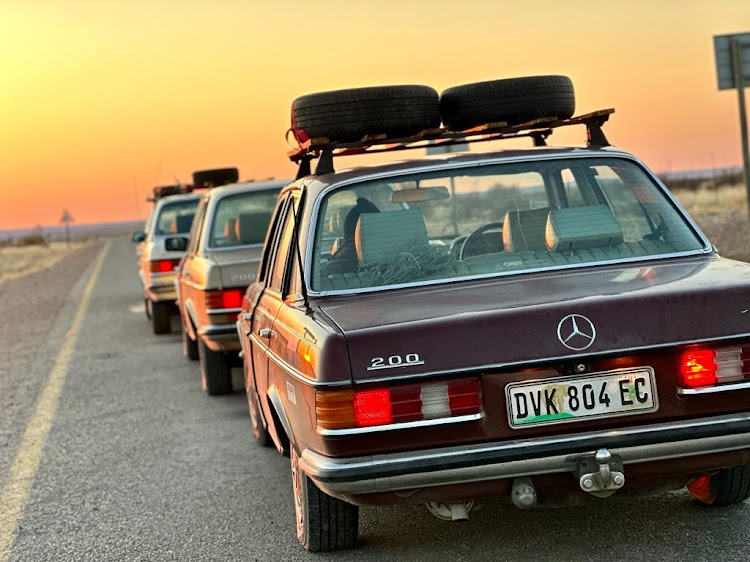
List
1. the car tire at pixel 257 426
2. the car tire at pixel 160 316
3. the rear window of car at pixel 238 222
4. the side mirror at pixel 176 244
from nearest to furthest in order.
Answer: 1. the car tire at pixel 257 426
2. the rear window of car at pixel 238 222
3. the side mirror at pixel 176 244
4. the car tire at pixel 160 316

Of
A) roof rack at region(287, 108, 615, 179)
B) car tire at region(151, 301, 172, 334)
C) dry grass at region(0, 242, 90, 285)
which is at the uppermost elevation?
roof rack at region(287, 108, 615, 179)

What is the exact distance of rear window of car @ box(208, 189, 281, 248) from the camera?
10367 mm

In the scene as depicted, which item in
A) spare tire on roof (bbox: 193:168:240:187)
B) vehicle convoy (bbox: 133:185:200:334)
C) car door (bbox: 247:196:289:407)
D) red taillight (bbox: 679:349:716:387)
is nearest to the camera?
red taillight (bbox: 679:349:716:387)

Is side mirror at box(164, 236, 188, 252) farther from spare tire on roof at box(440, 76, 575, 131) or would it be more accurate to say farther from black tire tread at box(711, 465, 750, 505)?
black tire tread at box(711, 465, 750, 505)

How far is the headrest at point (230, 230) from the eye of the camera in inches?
411

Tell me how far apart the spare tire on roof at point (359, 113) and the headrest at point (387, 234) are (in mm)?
1037

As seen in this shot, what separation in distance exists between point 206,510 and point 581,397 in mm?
2465

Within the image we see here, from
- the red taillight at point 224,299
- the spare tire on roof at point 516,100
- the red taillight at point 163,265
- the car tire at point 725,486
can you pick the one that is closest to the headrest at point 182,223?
the red taillight at point 163,265

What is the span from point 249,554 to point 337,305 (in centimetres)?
119

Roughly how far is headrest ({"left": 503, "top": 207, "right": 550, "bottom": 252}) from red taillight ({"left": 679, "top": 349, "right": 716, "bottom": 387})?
1.06 meters

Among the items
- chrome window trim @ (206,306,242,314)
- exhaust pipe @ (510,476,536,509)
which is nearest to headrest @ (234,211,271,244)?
chrome window trim @ (206,306,242,314)

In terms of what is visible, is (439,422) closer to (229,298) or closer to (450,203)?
(450,203)

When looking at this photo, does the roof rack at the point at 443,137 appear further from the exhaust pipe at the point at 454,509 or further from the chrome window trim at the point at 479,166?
the exhaust pipe at the point at 454,509

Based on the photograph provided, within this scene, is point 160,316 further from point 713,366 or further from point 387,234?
point 713,366
